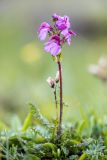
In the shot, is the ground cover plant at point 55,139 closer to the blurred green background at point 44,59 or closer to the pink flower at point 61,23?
the pink flower at point 61,23

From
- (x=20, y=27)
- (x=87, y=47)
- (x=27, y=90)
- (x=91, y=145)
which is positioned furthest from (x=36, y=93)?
(x=20, y=27)

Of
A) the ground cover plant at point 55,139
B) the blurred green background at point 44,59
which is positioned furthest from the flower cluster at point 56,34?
the blurred green background at point 44,59

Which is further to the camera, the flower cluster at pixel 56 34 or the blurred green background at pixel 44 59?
the blurred green background at pixel 44 59

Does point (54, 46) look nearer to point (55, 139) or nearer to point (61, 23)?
point (61, 23)

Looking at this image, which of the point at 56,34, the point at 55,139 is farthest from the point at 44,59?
the point at 56,34

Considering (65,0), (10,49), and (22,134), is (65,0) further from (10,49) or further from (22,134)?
(22,134)

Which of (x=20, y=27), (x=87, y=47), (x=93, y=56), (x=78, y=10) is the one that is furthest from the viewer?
(x=78, y=10)

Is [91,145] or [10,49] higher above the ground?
[10,49]
